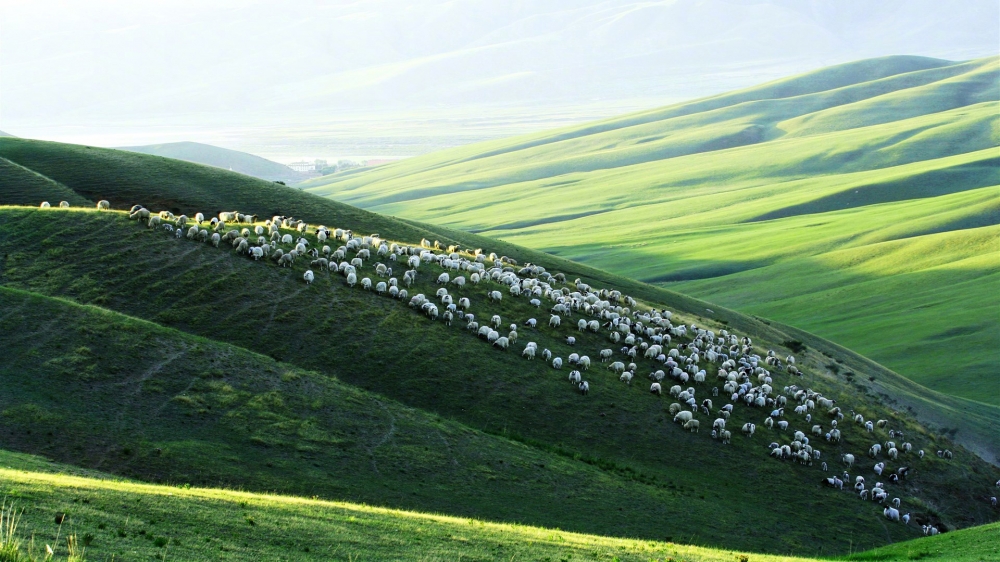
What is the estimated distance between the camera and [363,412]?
42219 millimetres

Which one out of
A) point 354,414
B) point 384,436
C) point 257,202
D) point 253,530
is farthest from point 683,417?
point 257,202

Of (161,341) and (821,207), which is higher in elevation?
(821,207)

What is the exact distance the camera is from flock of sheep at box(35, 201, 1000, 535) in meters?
51.6

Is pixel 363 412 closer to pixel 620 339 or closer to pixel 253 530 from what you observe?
pixel 253 530

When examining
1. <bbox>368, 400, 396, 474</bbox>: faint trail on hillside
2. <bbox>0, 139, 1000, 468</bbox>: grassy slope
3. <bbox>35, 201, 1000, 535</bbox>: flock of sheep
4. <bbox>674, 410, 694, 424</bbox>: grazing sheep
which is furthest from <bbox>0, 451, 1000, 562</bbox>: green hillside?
<bbox>0, 139, 1000, 468</bbox>: grassy slope

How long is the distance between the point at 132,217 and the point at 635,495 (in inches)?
1469

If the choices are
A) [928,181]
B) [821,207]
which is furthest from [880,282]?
[928,181]

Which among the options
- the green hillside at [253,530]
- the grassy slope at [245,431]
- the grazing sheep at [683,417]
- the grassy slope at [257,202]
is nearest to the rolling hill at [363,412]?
the grassy slope at [245,431]

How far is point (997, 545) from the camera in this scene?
3139 cm

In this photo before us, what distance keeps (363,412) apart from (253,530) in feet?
61.6

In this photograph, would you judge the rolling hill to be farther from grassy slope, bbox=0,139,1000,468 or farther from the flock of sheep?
grassy slope, bbox=0,139,1000,468

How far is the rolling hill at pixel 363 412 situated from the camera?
3619 cm

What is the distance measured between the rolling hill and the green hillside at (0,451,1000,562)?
19.5ft

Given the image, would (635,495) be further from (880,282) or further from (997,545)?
(880,282)
